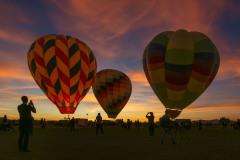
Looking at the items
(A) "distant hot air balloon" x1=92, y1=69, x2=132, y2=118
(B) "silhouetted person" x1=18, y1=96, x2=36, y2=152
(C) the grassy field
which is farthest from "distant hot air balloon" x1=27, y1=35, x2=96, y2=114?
(B) "silhouetted person" x1=18, y1=96, x2=36, y2=152

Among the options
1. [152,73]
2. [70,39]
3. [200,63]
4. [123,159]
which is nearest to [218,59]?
[200,63]

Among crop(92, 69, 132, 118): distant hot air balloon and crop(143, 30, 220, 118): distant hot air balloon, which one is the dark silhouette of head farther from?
crop(92, 69, 132, 118): distant hot air balloon

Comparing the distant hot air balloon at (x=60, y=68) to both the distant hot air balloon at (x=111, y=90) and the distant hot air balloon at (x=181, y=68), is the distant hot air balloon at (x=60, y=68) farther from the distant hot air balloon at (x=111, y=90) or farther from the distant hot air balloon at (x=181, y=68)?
the distant hot air balloon at (x=111, y=90)

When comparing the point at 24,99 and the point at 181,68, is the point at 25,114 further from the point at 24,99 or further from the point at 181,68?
the point at 181,68

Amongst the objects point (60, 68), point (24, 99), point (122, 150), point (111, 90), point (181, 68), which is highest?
point (111, 90)

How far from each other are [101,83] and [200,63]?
25.9 m

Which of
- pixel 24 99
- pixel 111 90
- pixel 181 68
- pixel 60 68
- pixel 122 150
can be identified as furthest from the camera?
pixel 111 90

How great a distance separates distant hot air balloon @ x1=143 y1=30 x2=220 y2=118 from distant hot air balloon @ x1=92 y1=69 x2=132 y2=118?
22.6 meters

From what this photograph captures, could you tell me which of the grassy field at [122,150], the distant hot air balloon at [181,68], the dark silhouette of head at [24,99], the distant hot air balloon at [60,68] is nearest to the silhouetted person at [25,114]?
the dark silhouette of head at [24,99]

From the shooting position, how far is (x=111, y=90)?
2104 inches

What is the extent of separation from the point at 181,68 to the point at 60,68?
1228 centimetres

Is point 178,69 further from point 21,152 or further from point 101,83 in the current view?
point 101,83

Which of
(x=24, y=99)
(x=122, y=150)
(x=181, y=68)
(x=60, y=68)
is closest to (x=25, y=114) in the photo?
(x=24, y=99)

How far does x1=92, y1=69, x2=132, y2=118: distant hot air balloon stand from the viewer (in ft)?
176
